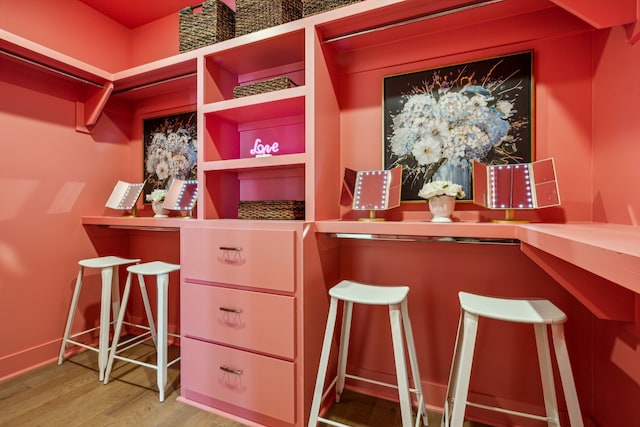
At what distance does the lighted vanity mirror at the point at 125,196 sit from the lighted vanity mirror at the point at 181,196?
0.37 m

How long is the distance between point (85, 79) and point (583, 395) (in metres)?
3.50

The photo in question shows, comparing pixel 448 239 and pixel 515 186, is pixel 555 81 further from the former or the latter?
pixel 448 239

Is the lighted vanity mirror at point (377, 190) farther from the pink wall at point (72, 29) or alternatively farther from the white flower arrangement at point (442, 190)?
the pink wall at point (72, 29)

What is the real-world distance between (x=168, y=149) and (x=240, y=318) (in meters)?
1.64

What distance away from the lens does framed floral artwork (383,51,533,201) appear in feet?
4.97

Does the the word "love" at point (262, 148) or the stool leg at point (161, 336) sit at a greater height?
the the word "love" at point (262, 148)

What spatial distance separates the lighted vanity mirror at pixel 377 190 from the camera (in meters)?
1.62

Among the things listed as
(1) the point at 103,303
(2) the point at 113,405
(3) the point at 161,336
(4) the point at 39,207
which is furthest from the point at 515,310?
(4) the point at 39,207

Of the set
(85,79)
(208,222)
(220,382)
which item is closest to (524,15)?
(208,222)

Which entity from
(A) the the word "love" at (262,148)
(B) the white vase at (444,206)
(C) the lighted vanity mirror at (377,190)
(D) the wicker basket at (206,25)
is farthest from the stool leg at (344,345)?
(D) the wicker basket at (206,25)

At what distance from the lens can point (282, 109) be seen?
185 cm

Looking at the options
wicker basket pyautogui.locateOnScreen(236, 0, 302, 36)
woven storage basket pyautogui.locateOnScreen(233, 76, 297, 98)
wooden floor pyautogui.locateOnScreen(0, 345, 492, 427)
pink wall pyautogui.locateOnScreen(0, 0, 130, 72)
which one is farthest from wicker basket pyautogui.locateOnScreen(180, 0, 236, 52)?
wooden floor pyautogui.locateOnScreen(0, 345, 492, 427)

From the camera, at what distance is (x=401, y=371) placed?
1211 mm

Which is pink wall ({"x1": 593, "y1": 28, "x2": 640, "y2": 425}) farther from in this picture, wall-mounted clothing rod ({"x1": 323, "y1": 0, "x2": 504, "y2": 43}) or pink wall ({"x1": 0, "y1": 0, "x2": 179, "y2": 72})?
pink wall ({"x1": 0, "y1": 0, "x2": 179, "y2": 72})
